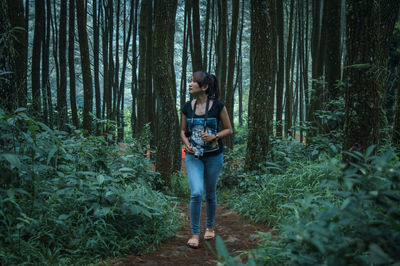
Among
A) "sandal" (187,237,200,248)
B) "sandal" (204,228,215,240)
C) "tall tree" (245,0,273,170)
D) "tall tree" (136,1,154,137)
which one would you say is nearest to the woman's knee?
"sandal" (187,237,200,248)

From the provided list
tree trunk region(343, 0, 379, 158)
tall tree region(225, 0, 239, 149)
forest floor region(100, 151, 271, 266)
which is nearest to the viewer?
tree trunk region(343, 0, 379, 158)

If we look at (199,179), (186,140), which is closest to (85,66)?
(186,140)

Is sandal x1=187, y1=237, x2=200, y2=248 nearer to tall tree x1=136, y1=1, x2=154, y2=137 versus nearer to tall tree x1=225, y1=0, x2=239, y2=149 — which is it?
tall tree x1=136, y1=1, x2=154, y2=137

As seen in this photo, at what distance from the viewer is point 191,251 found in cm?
331

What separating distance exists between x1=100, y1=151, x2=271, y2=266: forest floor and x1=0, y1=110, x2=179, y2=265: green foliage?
145 millimetres

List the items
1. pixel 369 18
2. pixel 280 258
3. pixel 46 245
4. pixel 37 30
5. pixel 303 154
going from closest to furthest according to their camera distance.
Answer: pixel 280 258 < pixel 369 18 < pixel 46 245 < pixel 303 154 < pixel 37 30

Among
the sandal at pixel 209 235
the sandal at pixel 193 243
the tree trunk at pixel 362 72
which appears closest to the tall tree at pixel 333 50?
the tree trunk at pixel 362 72

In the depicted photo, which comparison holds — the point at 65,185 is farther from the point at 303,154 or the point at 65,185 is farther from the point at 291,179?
the point at 303,154

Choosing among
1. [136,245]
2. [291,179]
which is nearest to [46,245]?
[136,245]

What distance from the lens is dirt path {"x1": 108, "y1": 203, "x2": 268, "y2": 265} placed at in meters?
2.97

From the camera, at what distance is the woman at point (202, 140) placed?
3367 mm

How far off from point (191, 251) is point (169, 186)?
308 centimetres

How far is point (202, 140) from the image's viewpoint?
11.1 feet

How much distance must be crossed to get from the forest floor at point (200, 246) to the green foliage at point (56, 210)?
0.15 meters
